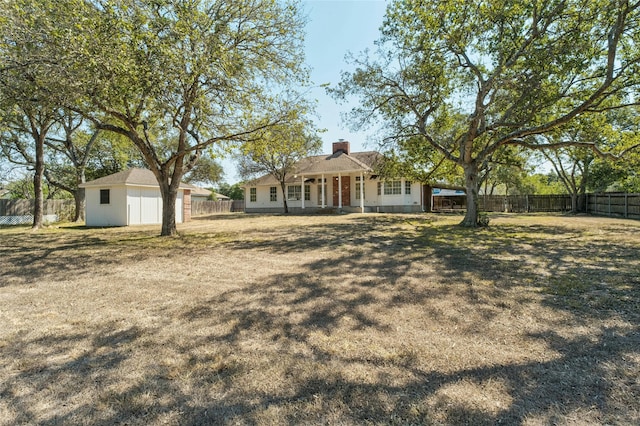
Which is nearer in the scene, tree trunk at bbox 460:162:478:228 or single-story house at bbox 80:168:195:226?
tree trunk at bbox 460:162:478:228

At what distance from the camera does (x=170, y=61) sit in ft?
25.1

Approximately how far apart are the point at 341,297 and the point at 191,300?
220 cm

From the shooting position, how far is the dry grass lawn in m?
2.44

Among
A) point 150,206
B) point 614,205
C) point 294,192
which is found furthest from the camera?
point 294,192

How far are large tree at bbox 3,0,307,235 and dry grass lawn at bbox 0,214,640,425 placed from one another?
14.1ft

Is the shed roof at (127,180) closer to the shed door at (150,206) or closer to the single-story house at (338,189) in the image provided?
the shed door at (150,206)

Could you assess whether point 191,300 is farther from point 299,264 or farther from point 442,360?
point 442,360

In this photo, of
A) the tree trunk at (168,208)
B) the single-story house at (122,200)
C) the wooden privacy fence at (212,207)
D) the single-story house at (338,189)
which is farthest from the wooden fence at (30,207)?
the tree trunk at (168,208)

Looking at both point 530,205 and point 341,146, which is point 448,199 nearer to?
point 530,205

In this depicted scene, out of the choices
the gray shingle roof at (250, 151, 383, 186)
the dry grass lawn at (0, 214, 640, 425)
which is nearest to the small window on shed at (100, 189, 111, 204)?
the gray shingle roof at (250, 151, 383, 186)

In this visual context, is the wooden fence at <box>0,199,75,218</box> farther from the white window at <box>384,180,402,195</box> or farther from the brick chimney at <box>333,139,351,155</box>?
the white window at <box>384,180,402,195</box>

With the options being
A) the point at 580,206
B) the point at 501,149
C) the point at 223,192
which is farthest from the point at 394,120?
the point at 223,192

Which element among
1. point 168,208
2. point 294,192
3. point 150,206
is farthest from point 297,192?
point 168,208

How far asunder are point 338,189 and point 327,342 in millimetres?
22994
